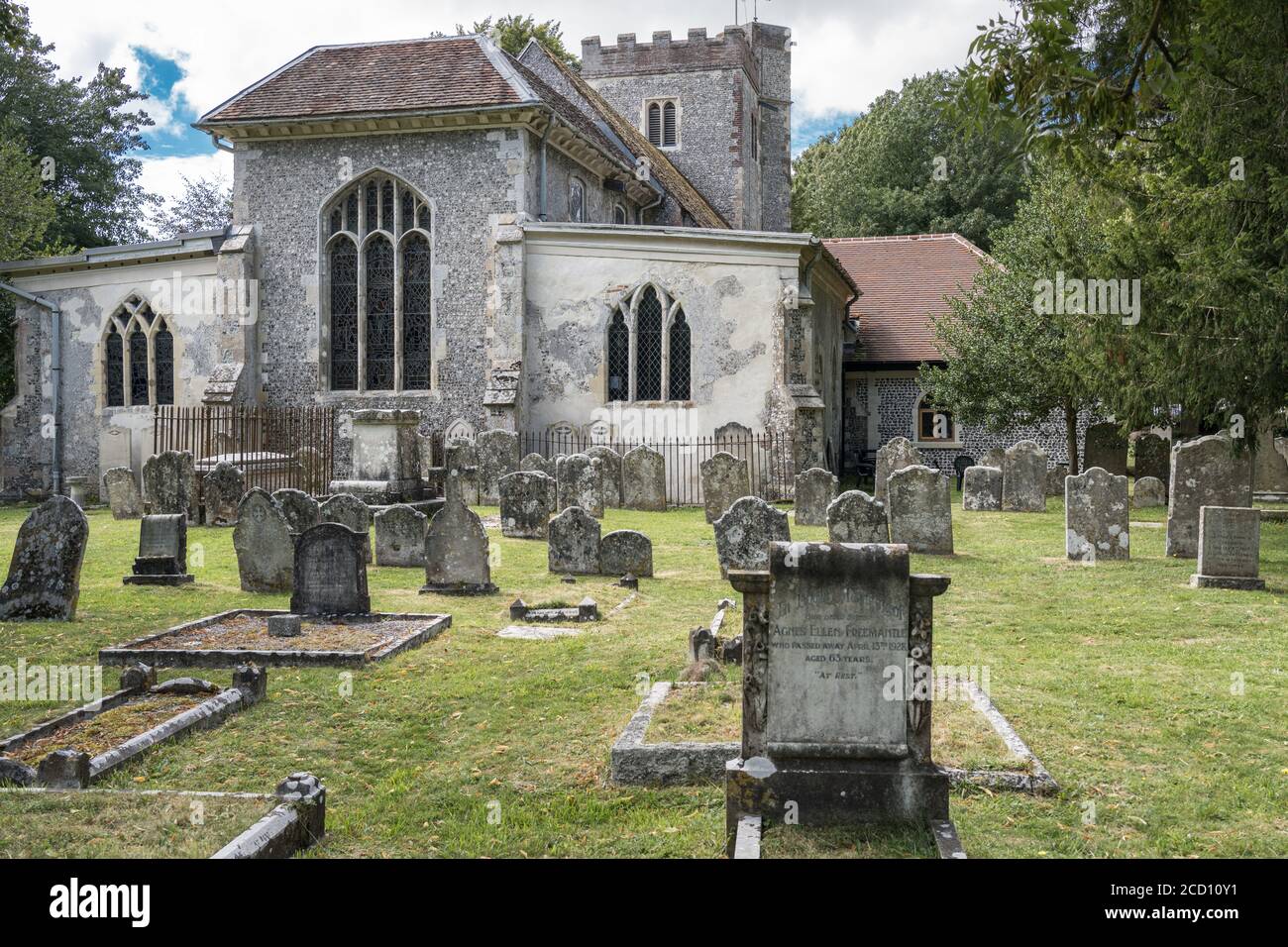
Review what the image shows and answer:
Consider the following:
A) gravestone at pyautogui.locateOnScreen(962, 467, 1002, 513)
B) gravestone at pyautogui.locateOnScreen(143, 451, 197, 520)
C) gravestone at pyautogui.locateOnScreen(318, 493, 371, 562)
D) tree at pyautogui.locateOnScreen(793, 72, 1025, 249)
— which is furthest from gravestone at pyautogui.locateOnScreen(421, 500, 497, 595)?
tree at pyautogui.locateOnScreen(793, 72, 1025, 249)

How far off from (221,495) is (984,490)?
42.7 ft

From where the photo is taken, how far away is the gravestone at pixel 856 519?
508 inches

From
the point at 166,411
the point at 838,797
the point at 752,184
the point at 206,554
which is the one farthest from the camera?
the point at 752,184

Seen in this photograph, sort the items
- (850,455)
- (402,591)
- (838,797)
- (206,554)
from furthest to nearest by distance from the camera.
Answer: (850,455) < (206,554) < (402,591) < (838,797)

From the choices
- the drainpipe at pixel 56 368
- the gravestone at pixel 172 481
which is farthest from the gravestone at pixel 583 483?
the drainpipe at pixel 56 368

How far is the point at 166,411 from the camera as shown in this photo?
74.0ft

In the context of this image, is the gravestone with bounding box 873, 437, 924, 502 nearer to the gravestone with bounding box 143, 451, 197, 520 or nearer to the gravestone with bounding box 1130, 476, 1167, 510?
the gravestone with bounding box 1130, 476, 1167, 510

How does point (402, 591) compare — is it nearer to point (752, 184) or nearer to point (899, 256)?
point (899, 256)

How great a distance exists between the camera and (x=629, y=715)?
6.82 metres

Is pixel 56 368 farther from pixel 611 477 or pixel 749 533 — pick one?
pixel 749 533

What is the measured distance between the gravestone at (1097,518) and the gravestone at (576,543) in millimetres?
5831

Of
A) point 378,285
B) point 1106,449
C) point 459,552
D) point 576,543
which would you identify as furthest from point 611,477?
point 1106,449
